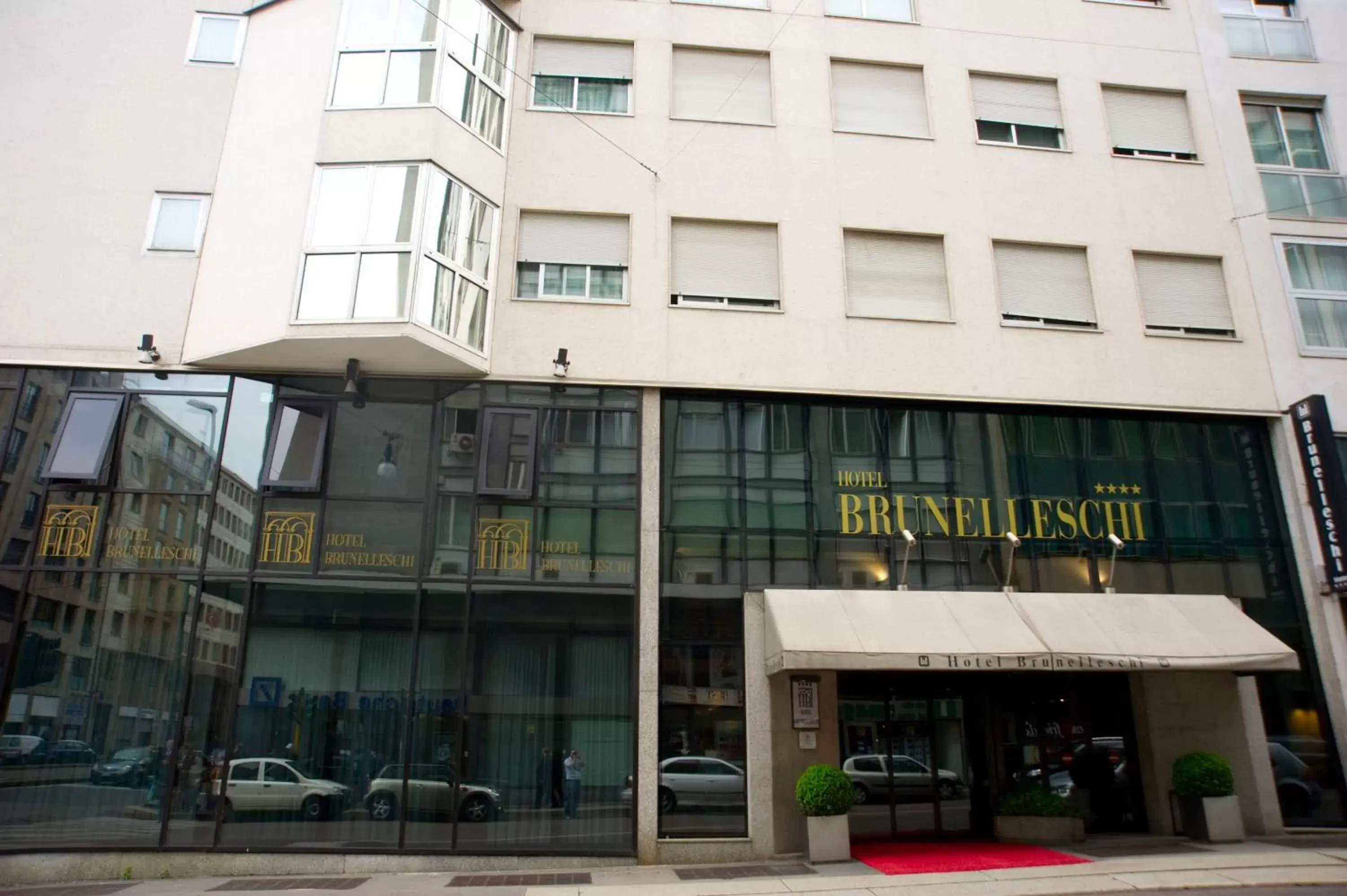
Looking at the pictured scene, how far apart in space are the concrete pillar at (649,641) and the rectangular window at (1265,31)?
13527mm

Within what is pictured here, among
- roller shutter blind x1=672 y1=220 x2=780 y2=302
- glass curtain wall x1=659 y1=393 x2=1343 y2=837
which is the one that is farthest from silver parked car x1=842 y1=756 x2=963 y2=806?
roller shutter blind x1=672 y1=220 x2=780 y2=302

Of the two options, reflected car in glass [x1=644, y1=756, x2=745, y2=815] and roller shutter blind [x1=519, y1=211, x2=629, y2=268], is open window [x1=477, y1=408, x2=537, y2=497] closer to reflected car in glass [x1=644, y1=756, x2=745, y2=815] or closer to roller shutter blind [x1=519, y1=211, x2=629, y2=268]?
roller shutter blind [x1=519, y1=211, x2=629, y2=268]

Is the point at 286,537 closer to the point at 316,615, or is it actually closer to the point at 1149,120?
the point at 316,615

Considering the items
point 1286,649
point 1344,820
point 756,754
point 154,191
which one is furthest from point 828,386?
point 154,191

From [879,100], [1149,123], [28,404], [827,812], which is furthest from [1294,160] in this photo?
[28,404]

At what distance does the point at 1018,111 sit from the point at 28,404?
16.6m

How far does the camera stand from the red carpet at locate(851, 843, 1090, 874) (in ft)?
33.3

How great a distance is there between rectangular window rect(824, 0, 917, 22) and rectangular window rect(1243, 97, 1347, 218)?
21.6 feet

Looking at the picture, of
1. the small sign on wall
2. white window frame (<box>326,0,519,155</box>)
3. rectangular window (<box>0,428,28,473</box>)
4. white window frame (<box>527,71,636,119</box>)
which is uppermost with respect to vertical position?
white window frame (<box>527,71,636,119</box>)

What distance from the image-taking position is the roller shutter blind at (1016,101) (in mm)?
14930

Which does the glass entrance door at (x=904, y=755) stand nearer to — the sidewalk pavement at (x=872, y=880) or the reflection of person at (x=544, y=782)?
the sidewalk pavement at (x=872, y=880)

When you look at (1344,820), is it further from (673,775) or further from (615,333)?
(615,333)

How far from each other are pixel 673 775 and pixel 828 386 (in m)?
6.10

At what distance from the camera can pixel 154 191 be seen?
12750 mm
